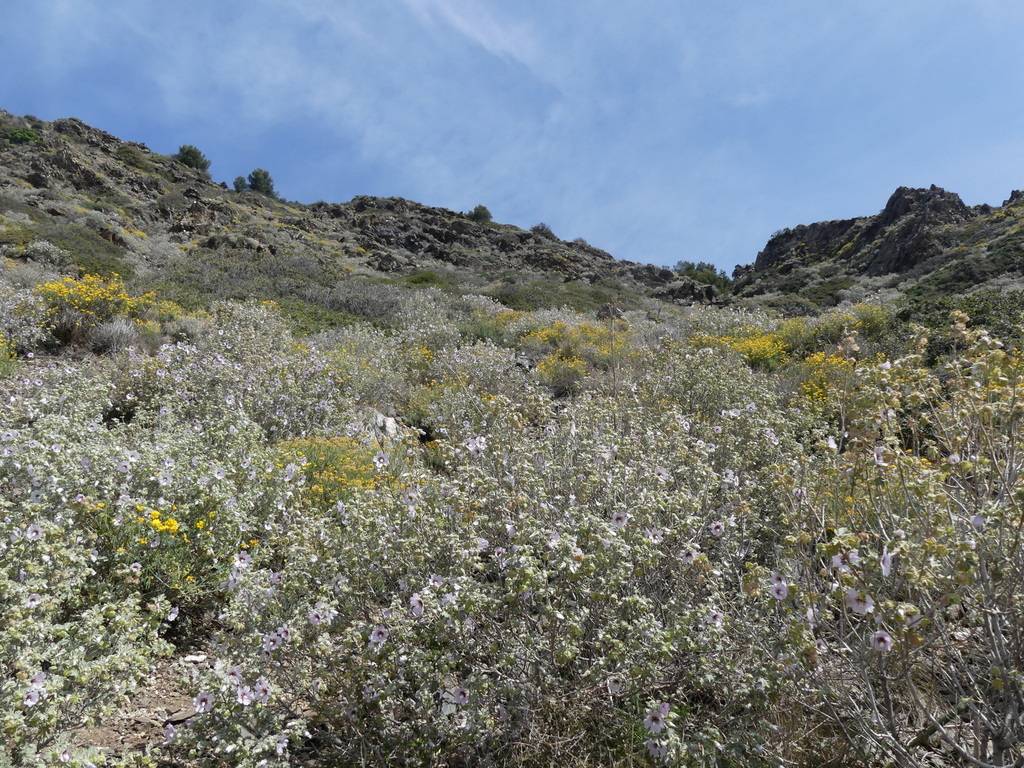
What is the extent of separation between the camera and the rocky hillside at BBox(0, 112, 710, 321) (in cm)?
→ 1756

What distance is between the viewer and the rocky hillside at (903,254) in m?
17.9

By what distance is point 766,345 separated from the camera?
10023mm

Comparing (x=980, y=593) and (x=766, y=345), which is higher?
(x=766, y=345)

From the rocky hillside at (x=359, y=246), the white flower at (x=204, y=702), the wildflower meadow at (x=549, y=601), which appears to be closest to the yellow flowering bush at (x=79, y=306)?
the rocky hillside at (x=359, y=246)

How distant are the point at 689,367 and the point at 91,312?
9245 millimetres

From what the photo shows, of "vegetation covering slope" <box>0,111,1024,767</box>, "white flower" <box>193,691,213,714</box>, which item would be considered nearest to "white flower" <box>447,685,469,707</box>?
"vegetation covering slope" <box>0,111,1024,767</box>

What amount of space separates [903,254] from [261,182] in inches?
2101

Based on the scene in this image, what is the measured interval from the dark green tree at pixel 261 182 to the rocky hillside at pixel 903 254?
44.4 meters

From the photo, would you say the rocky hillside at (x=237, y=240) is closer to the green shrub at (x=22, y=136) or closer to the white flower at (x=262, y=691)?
the green shrub at (x=22, y=136)

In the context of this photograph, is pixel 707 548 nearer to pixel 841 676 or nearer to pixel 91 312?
pixel 841 676

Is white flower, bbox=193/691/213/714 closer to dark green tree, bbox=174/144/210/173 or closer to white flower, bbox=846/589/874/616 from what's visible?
white flower, bbox=846/589/874/616

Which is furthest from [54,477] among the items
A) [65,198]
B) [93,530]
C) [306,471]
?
[65,198]

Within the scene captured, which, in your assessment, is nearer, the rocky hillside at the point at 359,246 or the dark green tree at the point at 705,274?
the rocky hillside at the point at 359,246

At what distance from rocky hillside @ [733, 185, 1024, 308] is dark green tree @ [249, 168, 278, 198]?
4439 centimetres
